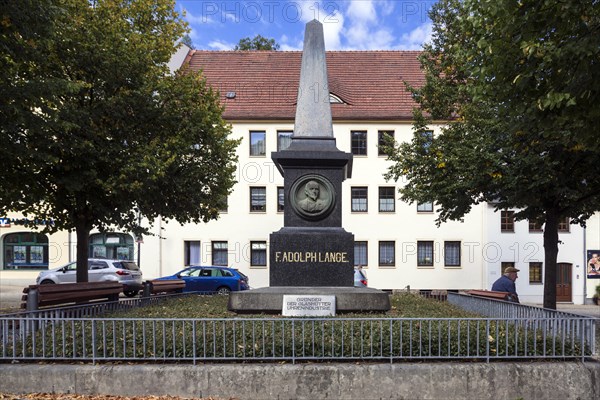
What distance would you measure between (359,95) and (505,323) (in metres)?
25.3

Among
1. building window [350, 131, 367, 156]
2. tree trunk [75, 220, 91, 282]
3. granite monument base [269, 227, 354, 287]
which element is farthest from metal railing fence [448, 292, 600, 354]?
building window [350, 131, 367, 156]

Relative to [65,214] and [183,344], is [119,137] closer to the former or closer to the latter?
[65,214]

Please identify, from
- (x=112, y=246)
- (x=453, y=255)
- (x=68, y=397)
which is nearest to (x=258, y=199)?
(x=112, y=246)

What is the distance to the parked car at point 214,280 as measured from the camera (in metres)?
24.5

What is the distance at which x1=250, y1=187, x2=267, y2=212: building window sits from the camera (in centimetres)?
3000

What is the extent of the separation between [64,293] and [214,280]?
14.2 metres

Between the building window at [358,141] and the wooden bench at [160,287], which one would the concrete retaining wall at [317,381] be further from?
the building window at [358,141]

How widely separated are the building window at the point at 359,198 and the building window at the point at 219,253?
7493mm

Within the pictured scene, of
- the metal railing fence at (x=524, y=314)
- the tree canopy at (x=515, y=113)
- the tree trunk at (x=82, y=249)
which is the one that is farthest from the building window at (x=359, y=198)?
the tree trunk at (x=82, y=249)

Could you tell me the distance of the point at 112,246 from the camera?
103ft

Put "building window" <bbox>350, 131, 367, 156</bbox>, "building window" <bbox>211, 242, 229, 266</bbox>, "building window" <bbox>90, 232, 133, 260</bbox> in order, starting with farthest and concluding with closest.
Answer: "building window" <bbox>90, 232, 133, 260</bbox> → "building window" <bbox>350, 131, 367, 156</bbox> → "building window" <bbox>211, 242, 229, 266</bbox>

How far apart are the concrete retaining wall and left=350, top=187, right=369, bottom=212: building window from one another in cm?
2321

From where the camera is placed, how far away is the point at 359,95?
1235 inches

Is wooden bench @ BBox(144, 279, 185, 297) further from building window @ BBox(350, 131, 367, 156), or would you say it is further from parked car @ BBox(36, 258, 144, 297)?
building window @ BBox(350, 131, 367, 156)
